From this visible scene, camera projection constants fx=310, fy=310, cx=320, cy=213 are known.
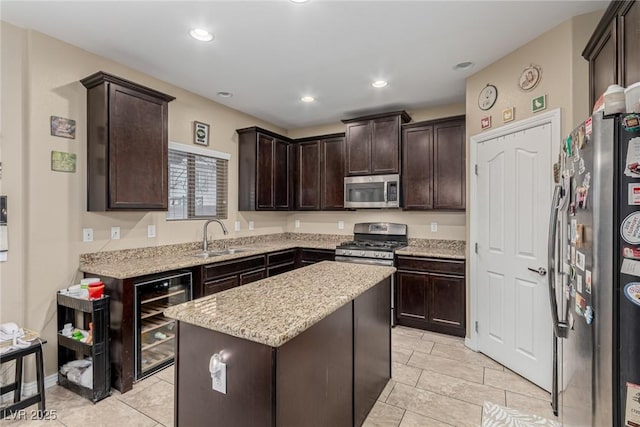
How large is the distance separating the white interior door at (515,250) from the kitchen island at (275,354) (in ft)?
5.21

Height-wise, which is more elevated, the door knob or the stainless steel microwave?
the stainless steel microwave

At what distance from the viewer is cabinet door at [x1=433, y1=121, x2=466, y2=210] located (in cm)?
362

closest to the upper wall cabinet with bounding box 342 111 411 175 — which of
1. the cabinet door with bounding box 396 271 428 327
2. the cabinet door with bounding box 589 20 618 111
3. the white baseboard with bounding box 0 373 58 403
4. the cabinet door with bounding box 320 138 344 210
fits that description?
the cabinet door with bounding box 320 138 344 210

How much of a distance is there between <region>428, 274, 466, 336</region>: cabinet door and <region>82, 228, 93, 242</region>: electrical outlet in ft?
11.2

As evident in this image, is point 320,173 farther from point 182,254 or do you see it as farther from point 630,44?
point 630,44

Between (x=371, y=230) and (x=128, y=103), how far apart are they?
3275 millimetres

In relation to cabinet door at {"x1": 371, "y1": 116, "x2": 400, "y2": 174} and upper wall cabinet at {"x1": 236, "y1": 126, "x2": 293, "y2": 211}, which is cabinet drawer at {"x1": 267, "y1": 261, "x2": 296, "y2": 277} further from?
cabinet door at {"x1": 371, "y1": 116, "x2": 400, "y2": 174}

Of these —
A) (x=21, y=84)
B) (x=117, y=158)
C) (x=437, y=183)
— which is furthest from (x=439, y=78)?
(x=21, y=84)

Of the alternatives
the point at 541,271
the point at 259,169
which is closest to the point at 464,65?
the point at 541,271

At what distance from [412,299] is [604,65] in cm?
267

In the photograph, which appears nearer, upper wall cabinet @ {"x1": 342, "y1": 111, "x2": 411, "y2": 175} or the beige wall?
the beige wall

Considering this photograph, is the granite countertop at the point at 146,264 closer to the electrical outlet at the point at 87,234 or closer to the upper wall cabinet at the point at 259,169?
the electrical outlet at the point at 87,234

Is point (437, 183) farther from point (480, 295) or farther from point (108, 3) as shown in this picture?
point (108, 3)

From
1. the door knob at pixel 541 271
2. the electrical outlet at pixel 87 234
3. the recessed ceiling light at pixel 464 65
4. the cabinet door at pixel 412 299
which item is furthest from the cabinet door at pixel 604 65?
the electrical outlet at pixel 87 234
